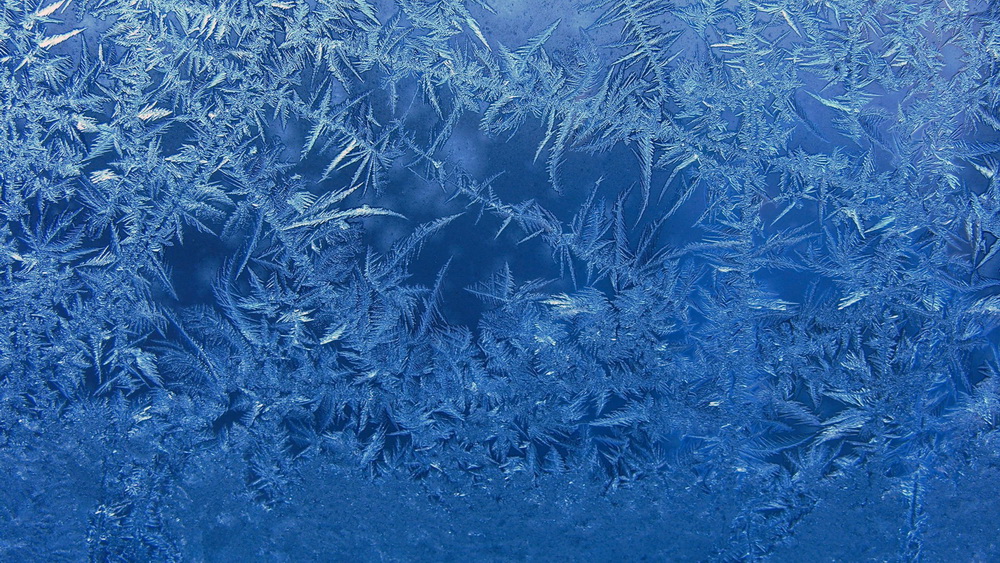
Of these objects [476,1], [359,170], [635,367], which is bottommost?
[635,367]

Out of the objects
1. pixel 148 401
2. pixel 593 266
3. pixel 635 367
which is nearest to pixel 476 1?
pixel 593 266

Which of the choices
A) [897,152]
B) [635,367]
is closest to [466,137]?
[635,367]

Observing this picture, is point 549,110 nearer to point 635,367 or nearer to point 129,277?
point 635,367

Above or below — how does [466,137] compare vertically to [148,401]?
above

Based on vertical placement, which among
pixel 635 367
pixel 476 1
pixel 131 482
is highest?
pixel 476 1

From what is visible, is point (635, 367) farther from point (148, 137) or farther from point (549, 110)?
point (148, 137)

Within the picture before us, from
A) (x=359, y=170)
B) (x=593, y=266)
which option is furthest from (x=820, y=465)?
(x=359, y=170)

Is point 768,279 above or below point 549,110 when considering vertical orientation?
below

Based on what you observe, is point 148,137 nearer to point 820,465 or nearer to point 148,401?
point 148,401
